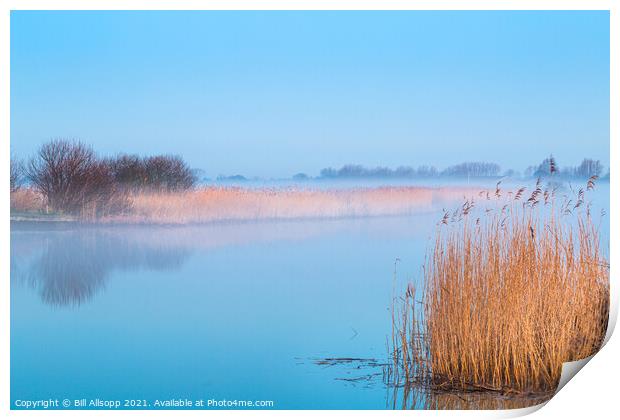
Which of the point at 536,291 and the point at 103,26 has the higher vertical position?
the point at 103,26

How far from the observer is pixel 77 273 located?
627 centimetres

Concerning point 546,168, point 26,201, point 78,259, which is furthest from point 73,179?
point 546,168

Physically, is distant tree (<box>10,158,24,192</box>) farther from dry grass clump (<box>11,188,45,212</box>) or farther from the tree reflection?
the tree reflection

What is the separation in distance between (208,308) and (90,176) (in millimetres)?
1058

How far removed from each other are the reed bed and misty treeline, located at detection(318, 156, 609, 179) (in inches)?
3.6

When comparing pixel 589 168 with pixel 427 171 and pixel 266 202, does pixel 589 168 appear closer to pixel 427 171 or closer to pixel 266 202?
pixel 427 171

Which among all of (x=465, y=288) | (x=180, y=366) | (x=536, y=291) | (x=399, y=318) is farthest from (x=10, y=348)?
(x=536, y=291)

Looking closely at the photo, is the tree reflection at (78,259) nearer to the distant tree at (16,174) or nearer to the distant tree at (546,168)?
the distant tree at (16,174)

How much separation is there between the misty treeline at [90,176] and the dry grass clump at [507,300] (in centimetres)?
161

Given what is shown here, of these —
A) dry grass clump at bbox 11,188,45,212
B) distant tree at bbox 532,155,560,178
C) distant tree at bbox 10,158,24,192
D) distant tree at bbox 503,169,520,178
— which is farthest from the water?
distant tree at bbox 532,155,560,178

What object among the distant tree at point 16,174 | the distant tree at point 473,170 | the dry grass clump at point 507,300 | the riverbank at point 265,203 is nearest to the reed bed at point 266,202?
the riverbank at point 265,203

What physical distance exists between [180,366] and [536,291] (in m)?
2.12
